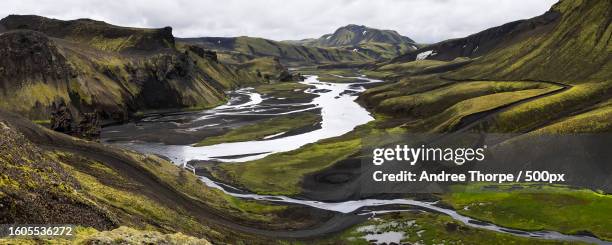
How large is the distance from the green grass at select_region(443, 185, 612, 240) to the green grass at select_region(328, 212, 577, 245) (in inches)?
236

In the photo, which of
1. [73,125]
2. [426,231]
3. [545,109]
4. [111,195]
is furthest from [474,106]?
[111,195]

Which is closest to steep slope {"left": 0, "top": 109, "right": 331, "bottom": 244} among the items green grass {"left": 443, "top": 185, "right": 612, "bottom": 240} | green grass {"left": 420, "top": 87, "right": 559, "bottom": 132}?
green grass {"left": 443, "top": 185, "right": 612, "bottom": 240}

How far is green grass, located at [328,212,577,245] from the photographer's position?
6084 cm

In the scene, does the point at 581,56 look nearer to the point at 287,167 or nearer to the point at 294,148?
the point at 294,148

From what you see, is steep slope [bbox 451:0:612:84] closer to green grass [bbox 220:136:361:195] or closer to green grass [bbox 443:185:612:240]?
green grass [bbox 443:185:612:240]

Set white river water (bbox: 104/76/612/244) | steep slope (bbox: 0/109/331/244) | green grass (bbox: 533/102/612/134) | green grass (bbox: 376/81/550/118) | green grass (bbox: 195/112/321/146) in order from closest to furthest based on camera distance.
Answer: steep slope (bbox: 0/109/331/244), white river water (bbox: 104/76/612/244), green grass (bbox: 533/102/612/134), green grass (bbox: 195/112/321/146), green grass (bbox: 376/81/550/118)

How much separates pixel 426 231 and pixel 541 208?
2001 centimetres

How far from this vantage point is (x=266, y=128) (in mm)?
146500

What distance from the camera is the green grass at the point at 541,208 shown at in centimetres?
6612

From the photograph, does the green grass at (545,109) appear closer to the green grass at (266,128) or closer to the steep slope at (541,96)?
the steep slope at (541,96)

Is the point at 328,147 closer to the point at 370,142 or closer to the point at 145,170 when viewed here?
the point at 370,142

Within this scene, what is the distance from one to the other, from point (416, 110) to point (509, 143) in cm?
6688

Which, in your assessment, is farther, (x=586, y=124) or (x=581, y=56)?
(x=581, y=56)

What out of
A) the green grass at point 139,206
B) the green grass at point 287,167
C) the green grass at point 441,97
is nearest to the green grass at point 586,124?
the green grass at point 287,167
